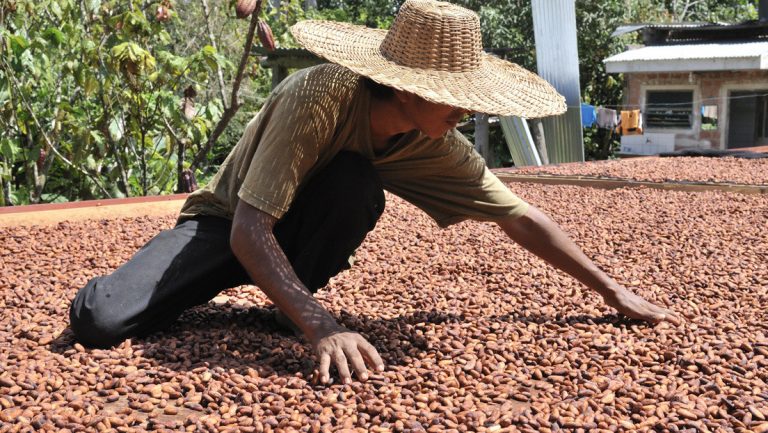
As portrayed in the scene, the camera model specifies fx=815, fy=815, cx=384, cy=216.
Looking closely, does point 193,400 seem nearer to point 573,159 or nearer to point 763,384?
point 763,384

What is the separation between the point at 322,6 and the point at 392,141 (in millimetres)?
14868

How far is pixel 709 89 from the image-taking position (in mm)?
12719

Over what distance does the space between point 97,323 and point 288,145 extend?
2.11 ft

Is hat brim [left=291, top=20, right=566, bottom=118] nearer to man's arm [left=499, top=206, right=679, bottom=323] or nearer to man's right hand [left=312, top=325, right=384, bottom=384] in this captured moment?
man's arm [left=499, top=206, right=679, bottom=323]

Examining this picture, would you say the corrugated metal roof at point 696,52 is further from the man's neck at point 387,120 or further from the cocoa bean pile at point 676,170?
the man's neck at point 387,120

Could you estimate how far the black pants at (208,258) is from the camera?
196 centimetres

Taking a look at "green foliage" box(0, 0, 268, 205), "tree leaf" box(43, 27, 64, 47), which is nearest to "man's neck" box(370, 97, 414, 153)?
"green foliage" box(0, 0, 268, 205)

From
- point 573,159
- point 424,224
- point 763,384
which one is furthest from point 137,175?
point 573,159

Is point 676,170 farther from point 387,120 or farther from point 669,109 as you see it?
point 669,109

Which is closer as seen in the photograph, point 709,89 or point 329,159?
point 329,159

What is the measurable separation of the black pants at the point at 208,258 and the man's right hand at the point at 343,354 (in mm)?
378

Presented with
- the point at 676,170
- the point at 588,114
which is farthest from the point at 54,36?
the point at 588,114

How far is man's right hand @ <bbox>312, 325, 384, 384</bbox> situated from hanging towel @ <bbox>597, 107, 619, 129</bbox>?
1207 centimetres

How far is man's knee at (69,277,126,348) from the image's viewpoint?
1.92m
